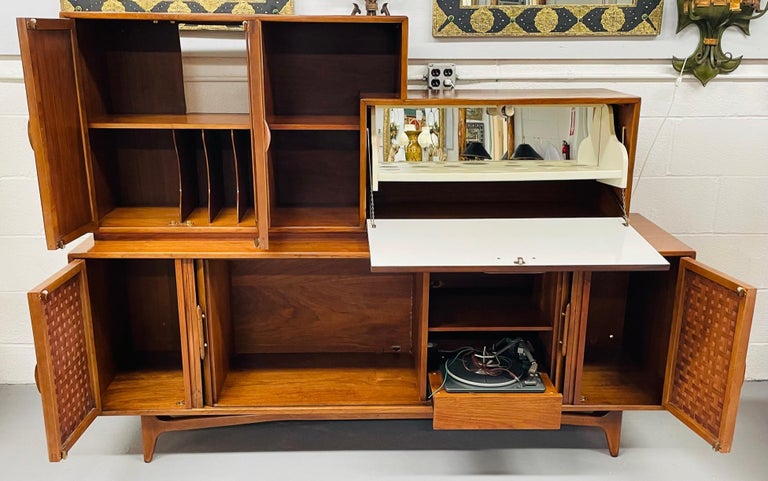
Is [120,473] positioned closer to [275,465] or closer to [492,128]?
[275,465]

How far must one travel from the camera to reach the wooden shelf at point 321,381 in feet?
6.85

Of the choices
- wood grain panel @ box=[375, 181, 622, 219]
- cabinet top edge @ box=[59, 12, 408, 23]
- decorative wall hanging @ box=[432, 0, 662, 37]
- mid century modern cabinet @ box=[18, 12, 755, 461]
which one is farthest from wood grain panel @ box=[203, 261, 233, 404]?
decorative wall hanging @ box=[432, 0, 662, 37]

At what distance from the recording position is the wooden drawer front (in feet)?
6.33

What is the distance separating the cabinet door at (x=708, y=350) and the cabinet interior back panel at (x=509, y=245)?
0.56 ft

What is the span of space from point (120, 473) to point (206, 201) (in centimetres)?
91

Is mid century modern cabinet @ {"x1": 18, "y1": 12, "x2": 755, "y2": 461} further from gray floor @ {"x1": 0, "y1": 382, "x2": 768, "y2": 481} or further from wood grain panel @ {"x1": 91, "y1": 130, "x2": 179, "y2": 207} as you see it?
gray floor @ {"x1": 0, "y1": 382, "x2": 768, "y2": 481}

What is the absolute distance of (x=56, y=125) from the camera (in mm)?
1765

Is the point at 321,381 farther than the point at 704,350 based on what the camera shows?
Yes

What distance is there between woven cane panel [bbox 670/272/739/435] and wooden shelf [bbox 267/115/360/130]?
108cm

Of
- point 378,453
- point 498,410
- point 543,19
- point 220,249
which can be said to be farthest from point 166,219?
point 543,19

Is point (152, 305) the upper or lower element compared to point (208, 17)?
lower

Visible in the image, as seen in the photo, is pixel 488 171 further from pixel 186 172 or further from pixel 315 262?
pixel 186 172

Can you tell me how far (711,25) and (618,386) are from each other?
4.10 feet

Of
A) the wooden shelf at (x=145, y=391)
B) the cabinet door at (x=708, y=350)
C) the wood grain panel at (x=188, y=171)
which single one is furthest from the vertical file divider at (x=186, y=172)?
the cabinet door at (x=708, y=350)
